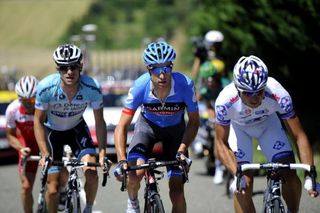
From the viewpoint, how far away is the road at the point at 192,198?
1098 centimetres

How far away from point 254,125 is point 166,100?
3.09ft

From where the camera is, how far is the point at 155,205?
299 inches

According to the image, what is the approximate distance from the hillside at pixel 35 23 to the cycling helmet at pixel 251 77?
12794 centimetres

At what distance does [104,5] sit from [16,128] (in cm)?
16958

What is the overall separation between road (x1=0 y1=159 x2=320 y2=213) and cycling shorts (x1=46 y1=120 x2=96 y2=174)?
2.25 m

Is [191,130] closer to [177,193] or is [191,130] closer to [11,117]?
[177,193]

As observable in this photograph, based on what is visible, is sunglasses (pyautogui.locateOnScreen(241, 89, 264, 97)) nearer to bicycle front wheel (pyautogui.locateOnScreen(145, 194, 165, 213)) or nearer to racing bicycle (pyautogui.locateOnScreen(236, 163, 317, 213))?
racing bicycle (pyautogui.locateOnScreen(236, 163, 317, 213))

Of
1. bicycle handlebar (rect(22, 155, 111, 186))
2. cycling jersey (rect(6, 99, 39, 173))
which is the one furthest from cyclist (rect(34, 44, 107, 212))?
cycling jersey (rect(6, 99, 39, 173))

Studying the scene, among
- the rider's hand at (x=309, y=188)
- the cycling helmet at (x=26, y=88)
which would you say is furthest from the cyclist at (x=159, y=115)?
the cycling helmet at (x=26, y=88)

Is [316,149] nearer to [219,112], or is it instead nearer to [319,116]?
[319,116]

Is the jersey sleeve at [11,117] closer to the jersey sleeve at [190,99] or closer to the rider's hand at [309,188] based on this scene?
the jersey sleeve at [190,99]

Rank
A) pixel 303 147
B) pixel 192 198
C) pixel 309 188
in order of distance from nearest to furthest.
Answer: pixel 309 188 < pixel 303 147 < pixel 192 198

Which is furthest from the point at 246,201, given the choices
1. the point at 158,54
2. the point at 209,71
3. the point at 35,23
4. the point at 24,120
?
the point at 35,23

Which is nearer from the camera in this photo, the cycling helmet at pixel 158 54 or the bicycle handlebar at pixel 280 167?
the bicycle handlebar at pixel 280 167
